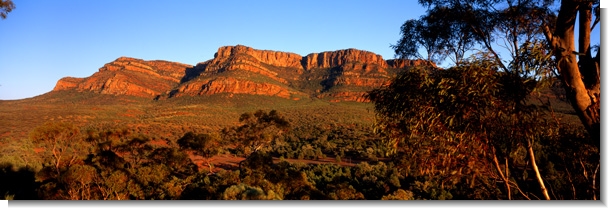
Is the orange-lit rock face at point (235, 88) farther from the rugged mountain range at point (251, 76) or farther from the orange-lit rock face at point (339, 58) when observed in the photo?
the orange-lit rock face at point (339, 58)

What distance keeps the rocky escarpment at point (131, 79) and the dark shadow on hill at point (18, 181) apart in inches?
3182

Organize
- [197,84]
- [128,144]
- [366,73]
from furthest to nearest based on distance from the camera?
[366,73]
[197,84]
[128,144]

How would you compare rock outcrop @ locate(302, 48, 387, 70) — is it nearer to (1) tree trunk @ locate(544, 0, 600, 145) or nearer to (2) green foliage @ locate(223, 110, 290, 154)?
(2) green foliage @ locate(223, 110, 290, 154)

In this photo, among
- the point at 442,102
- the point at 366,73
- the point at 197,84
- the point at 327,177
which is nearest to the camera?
the point at 442,102

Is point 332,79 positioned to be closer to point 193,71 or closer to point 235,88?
point 235,88

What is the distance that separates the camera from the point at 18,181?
52.1 feet

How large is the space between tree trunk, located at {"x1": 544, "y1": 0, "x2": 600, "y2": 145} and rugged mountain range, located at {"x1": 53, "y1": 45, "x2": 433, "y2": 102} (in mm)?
70398

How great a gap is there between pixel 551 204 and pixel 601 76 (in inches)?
63.2

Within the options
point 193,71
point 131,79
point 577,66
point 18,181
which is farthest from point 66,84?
point 577,66

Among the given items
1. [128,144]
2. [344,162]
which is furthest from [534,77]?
[344,162]

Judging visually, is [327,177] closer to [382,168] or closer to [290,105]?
[382,168]

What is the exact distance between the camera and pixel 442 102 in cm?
463

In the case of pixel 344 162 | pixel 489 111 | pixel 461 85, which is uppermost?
pixel 461 85

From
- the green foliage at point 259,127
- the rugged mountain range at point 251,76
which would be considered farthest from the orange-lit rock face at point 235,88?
the green foliage at point 259,127
